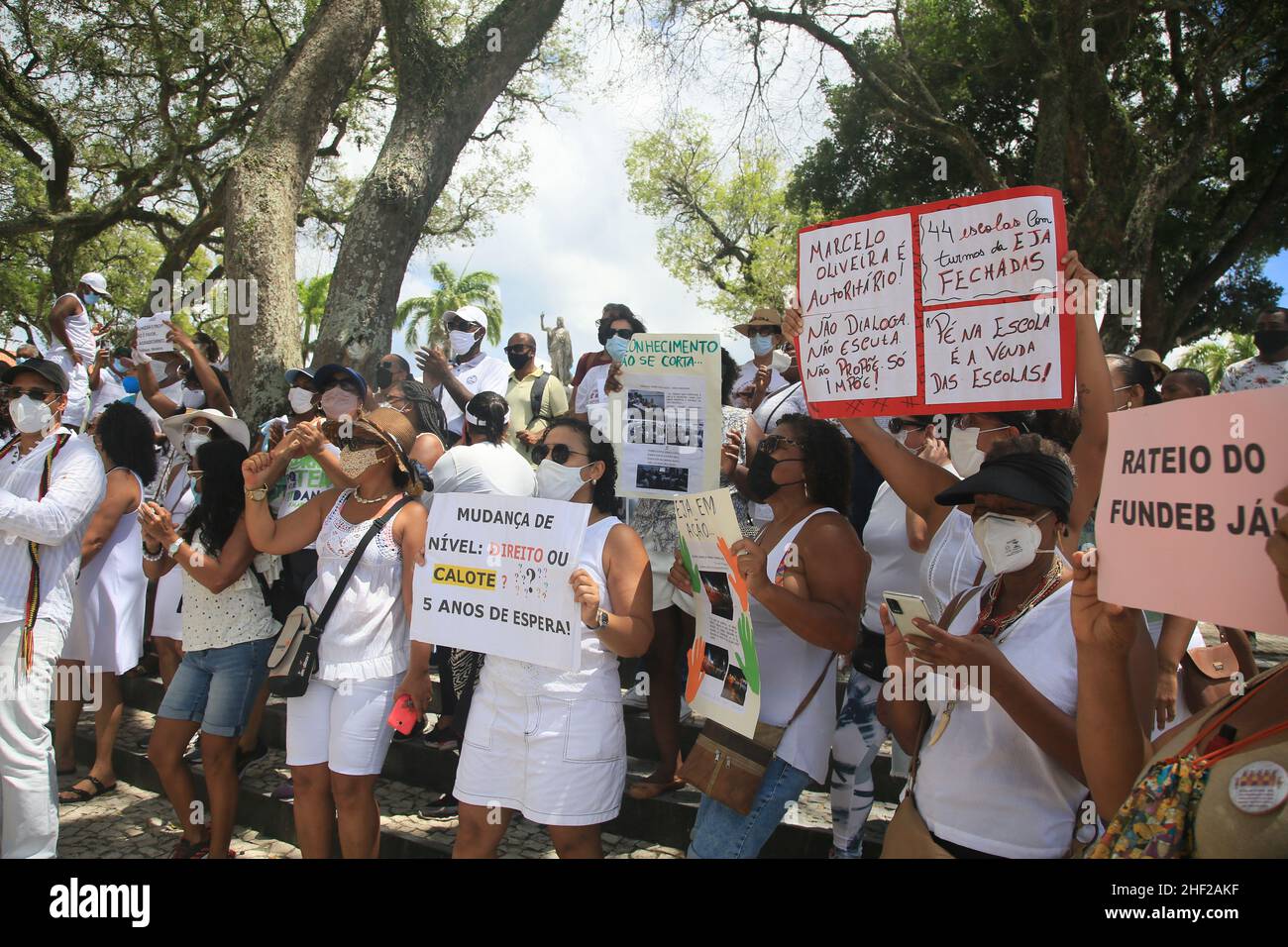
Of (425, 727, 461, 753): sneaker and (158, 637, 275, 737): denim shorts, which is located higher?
(158, 637, 275, 737): denim shorts

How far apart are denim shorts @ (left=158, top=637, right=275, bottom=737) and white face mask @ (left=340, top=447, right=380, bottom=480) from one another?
3.53 feet

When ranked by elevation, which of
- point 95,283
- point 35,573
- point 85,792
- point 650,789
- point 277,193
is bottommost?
point 85,792

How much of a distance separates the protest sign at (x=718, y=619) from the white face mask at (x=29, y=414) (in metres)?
3.12

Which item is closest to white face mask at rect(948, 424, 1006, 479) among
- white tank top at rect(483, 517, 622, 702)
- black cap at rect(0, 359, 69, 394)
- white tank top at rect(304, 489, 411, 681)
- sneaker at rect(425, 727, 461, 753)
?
white tank top at rect(483, 517, 622, 702)

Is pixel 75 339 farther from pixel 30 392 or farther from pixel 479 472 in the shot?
pixel 479 472

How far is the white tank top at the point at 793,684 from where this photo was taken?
9.93 ft

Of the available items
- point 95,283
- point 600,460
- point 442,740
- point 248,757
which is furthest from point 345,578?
point 95,283

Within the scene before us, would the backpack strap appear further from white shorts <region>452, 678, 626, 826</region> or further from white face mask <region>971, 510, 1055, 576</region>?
white face mask <region>971, 510, 1055, 576</region>

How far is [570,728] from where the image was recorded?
3.22 metres

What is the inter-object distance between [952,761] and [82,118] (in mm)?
17717

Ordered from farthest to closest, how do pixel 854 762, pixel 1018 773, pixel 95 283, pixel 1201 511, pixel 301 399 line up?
pixel 95 283, pixel 301 399, pixel 854 762, pixel 1018 773, pixel 1201 511

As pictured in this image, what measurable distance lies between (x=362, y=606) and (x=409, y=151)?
13.0 feet

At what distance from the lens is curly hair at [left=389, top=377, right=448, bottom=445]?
17.1ft
